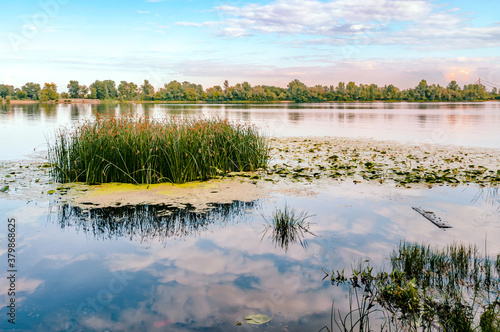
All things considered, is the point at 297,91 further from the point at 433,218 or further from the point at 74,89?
the point at 433,218

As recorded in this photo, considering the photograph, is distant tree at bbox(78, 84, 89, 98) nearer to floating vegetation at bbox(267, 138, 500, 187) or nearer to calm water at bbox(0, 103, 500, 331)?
floating vegetation at bbox(267, 138, 500, 187)

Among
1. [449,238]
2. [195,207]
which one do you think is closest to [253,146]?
[195,207]

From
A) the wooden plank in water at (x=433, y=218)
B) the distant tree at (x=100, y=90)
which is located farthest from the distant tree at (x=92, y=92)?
the wooden plank in water at (x=433, y=218)

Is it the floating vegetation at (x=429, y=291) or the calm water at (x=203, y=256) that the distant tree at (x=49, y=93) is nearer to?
the calm water at (x=203, y=256)

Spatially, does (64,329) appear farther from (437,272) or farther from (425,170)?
(425,170)

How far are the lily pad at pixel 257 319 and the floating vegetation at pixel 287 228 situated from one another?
6.19ft

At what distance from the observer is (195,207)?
7.74 meters

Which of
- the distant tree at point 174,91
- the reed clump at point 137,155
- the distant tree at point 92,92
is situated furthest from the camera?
the distant tree at point 92,92

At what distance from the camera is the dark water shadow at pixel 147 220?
6.31m

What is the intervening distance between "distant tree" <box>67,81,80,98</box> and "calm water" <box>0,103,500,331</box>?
138901 mm

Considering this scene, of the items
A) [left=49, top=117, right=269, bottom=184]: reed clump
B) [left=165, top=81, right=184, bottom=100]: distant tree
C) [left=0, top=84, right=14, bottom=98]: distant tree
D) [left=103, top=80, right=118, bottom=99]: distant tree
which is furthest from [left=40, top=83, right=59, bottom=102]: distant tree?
[left=49, top=117, right=269, bottom=184]: reed clump

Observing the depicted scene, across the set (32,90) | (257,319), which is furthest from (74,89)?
(257,319)

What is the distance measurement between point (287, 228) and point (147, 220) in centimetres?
254

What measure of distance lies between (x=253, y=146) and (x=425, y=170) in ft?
17.1
